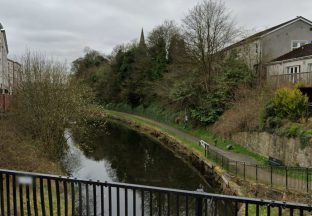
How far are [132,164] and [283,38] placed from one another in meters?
22.6

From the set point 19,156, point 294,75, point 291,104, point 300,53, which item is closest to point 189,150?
point 291,104

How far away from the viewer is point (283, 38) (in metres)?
39.1

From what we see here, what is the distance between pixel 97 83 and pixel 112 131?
1101 inches

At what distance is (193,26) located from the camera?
39.4 meters

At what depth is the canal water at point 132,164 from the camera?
895 inches

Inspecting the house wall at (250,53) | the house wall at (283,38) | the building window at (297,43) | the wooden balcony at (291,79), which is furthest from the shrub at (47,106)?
the building window at (297,43)

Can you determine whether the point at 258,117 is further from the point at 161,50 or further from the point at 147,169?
the point at 161,50

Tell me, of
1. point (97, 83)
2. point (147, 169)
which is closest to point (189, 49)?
point (147, 169)

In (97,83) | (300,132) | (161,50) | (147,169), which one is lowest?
(147,169)

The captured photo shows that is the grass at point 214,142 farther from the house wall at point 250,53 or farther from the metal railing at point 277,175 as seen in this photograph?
the house wall at point 250,53

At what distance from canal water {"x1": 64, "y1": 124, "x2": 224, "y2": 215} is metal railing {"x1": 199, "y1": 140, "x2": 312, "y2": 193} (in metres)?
1.89

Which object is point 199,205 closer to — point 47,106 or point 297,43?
point 47,106

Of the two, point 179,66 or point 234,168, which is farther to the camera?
point 179,66

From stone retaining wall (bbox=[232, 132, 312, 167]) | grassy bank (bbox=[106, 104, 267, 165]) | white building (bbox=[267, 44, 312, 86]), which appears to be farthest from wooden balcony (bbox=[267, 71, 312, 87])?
grassy bank (bbox=[106, 104, 267, 165])
